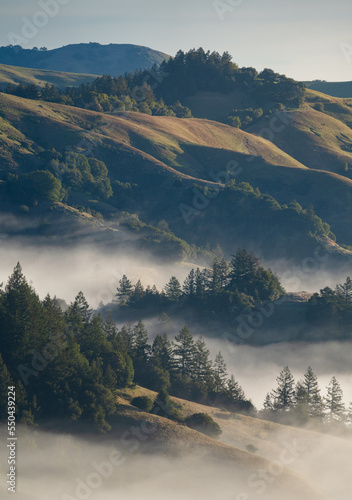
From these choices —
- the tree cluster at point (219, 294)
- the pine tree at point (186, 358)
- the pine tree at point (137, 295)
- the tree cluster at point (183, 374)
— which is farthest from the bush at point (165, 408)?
the pine tree at point (137, 295)

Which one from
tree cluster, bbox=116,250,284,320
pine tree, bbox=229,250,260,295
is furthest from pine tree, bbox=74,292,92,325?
pine tree, bbox=229,250,260,295

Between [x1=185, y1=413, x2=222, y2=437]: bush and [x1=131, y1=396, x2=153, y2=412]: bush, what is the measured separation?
16.0ft

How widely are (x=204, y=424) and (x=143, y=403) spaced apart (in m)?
7.82

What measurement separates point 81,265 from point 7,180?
45.9 meters

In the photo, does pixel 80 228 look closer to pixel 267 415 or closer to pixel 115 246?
pixel 115 246

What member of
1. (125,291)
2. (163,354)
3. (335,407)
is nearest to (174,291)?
(125,291)

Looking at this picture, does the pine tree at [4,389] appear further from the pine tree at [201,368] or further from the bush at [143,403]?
the pine tree at [201,368]

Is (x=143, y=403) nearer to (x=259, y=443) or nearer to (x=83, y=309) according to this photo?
(x=259, y=443)

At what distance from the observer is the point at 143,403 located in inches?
2916

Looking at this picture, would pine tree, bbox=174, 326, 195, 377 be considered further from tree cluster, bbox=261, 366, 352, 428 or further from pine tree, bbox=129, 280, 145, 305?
pine tree, bbox=129, 280, 145, 305

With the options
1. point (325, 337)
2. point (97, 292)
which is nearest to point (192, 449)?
point (325, 337)

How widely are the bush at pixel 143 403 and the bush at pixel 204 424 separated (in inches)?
192

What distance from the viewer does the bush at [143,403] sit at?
243ft

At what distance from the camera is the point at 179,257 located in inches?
7092
